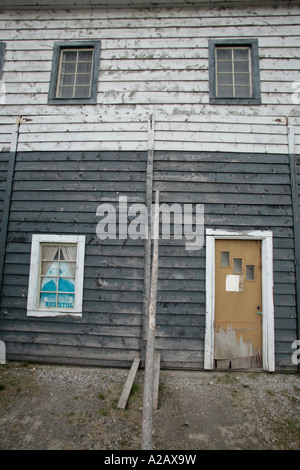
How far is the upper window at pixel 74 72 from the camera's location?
454 cm

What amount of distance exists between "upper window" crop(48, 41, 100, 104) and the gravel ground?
493 centimetres

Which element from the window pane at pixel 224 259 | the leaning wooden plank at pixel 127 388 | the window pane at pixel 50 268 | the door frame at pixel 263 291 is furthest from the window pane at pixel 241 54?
the leaning wooden plank at pixel 127 388

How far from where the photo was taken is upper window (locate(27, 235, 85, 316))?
409 centimetres

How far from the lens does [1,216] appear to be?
441 centimetres

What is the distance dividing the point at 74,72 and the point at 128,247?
374 centimetres

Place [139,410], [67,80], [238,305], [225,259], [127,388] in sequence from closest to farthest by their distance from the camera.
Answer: [139,410] → [127,388] → [238,305] → [225,259] → [67,80]

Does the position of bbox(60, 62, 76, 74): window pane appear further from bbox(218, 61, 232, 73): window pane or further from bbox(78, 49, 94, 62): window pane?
bbox(218, 61, 232, 73): window pane

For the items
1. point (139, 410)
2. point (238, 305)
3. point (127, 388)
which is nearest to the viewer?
point (139, 410)

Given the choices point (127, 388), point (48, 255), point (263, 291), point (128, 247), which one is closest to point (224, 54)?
point (128, 247)

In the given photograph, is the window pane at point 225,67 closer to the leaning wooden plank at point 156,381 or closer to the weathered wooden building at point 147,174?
the weathered wooden building at point 147,174

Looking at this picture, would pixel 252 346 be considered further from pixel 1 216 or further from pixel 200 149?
pixel 1 216

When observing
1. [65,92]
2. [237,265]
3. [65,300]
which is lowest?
[65,300]

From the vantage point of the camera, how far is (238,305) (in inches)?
158

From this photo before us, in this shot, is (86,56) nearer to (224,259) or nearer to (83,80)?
(83,80)
